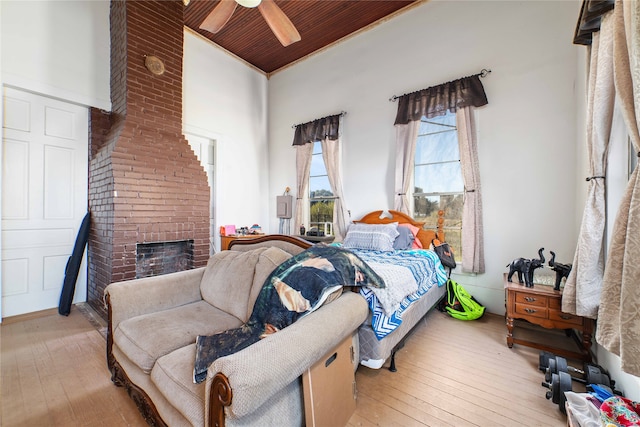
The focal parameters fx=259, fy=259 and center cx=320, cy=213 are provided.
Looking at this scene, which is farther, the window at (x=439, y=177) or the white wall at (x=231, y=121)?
the white wall at (x=231, y=121)

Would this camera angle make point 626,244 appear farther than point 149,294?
No

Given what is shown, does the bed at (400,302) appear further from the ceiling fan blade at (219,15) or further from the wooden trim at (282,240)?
the ceiling fan blade at (219,15)

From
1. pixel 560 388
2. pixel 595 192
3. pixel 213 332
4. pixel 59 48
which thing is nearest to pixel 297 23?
pixel 59 48

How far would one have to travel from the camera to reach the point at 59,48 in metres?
3.00

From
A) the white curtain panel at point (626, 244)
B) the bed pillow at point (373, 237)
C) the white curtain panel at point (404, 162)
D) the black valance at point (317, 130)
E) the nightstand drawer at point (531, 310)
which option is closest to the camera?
the white curtain panel at point (626, 244)

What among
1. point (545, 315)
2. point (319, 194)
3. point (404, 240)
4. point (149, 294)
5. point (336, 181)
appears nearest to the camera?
point (149, 294)

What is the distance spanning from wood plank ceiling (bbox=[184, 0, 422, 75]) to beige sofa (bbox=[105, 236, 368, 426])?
3508 millimetres

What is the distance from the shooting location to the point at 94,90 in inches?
128

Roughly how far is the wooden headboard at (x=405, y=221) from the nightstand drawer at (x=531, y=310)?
1.21 meters

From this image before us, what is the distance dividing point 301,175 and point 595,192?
3742 millimetres

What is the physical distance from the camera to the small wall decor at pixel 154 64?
320 cm

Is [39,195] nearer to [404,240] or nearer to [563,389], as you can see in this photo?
[404,240]

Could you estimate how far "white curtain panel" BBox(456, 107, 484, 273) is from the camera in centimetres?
305

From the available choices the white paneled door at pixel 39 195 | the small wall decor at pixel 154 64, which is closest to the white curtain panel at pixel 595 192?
the small wall decor at pixel 154 64
